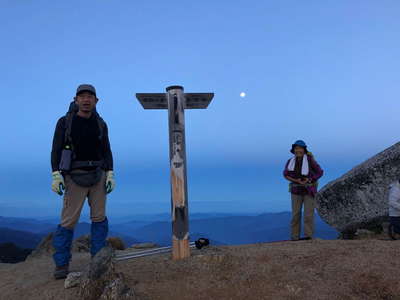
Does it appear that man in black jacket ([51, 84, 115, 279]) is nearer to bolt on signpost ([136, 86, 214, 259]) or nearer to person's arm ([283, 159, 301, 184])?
bolt on signpost ([136, 86, 214, 259])

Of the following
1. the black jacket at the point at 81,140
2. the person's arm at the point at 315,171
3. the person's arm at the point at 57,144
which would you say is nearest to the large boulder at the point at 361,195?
the person's arm at the point at 315,171

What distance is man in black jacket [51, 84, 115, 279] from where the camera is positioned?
5.38 meters

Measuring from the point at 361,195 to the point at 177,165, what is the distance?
248 inches

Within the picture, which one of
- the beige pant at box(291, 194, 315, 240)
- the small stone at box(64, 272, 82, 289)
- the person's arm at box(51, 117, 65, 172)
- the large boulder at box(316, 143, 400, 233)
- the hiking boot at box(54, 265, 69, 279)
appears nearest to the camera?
the small stone at box(64, 272, 82, 289)

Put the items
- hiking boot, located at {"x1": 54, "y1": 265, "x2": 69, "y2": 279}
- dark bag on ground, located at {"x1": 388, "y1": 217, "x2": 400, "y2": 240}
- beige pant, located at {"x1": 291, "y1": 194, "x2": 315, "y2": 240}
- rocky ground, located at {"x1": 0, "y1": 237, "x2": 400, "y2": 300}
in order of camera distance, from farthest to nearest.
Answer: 1. beige pant, located at {"x1": 291, "y1": 194, "x2": 315, "y2": 240}
2. dark bag on ground, located at {"x1": 388, "y1": 217, "x2": 400, "y2": 240}
3. hiking boot, located at {"x1": 54, "y1": 265, "x2": 69, "y2": 279}
4. rocky ground, located at {"x1": 0, "y1": 237, "x2": 400, "y2": 300}

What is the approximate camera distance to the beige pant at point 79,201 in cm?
539

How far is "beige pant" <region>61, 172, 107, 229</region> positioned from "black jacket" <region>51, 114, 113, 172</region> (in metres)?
0.34

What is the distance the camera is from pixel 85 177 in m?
5.43

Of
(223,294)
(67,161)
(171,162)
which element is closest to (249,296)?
(223,294)

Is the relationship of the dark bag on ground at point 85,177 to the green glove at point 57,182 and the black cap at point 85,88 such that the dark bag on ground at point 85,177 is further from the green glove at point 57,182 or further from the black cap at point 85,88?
the black cap at point 85,88

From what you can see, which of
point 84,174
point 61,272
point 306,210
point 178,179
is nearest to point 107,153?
point 84,174

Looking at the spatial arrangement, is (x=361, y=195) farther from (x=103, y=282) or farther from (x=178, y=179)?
(x=103, y=282)

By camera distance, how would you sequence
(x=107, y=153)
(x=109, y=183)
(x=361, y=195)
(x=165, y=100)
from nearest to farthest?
(x=109, y=183) < (x=107, y=153) < (x=165, y=100) < (x=361, y=195)

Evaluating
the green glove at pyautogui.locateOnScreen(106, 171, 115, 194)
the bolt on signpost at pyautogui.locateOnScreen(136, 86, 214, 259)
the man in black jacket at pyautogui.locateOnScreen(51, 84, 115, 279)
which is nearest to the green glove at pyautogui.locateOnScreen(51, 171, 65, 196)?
the man in black jacket at pyautogui.locateOnScreen(51, 84, 115, 279)
